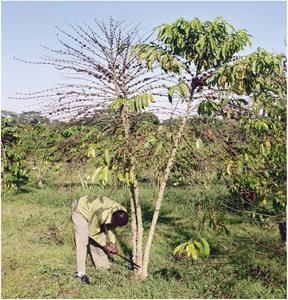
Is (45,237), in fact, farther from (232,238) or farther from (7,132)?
(7,132)

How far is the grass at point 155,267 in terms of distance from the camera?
487 centimetres

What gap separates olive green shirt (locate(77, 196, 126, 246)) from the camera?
568cm

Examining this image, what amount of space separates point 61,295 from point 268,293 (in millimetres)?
2452

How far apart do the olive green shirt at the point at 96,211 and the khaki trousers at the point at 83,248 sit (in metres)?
0.09

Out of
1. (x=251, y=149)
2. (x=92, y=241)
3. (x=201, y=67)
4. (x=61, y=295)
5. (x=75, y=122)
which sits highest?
(x=201, y=67)

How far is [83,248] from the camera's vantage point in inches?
222

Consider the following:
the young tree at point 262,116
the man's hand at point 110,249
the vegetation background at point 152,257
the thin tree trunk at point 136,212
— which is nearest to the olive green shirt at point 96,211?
the man's hand at point 110,249

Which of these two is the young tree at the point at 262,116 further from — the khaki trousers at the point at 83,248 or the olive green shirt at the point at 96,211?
the khaki trousers at the point at 83,248

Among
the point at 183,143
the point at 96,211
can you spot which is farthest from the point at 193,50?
the point at 96,211

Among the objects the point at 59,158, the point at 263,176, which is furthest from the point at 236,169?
the point at 59,158

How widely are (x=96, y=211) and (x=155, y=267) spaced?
3.74 ft

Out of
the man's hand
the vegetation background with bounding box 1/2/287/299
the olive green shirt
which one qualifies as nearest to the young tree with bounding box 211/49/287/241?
the vegetation background with bounding box 1/2/287/299

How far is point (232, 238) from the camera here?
23.2 feet

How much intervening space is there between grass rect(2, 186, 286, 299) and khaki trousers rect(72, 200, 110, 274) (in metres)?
0.17
